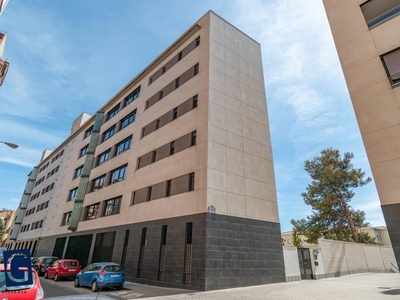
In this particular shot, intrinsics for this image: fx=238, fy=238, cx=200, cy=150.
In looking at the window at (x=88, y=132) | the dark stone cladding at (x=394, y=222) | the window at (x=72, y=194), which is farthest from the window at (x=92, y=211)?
the dark stone cladding at (x=394, y=222)

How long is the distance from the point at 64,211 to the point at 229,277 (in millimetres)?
28236

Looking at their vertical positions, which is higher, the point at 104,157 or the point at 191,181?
the point at 104,157

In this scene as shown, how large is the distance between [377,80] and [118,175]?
2235cm

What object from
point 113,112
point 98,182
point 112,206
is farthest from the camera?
point 113,112

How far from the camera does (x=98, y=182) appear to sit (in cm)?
2825

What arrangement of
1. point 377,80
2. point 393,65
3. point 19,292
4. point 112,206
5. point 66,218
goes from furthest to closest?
point 66,218 < point 112,206 < point 377,80 < point 393,65 < point 19,292

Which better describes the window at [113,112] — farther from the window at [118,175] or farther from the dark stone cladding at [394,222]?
the dark stone cladding at [394,222]

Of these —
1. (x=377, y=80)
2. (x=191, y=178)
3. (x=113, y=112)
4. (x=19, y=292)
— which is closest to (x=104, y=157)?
(x=113, y=112)

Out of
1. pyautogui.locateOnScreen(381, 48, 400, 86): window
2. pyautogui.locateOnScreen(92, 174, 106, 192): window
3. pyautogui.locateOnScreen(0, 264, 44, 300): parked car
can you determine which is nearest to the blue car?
pyautogui.locateOnScreen(0, 264, 44, 300): parked car

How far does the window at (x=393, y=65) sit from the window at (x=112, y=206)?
2150cm

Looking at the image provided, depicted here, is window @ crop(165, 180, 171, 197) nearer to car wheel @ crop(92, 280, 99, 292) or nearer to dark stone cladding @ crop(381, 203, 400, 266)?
car wheel @ crop(92, 280, 99, 292)

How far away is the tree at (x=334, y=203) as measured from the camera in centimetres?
3062

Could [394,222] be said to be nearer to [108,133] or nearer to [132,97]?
[132,97]

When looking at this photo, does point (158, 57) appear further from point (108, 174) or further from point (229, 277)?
point (229, 277)
